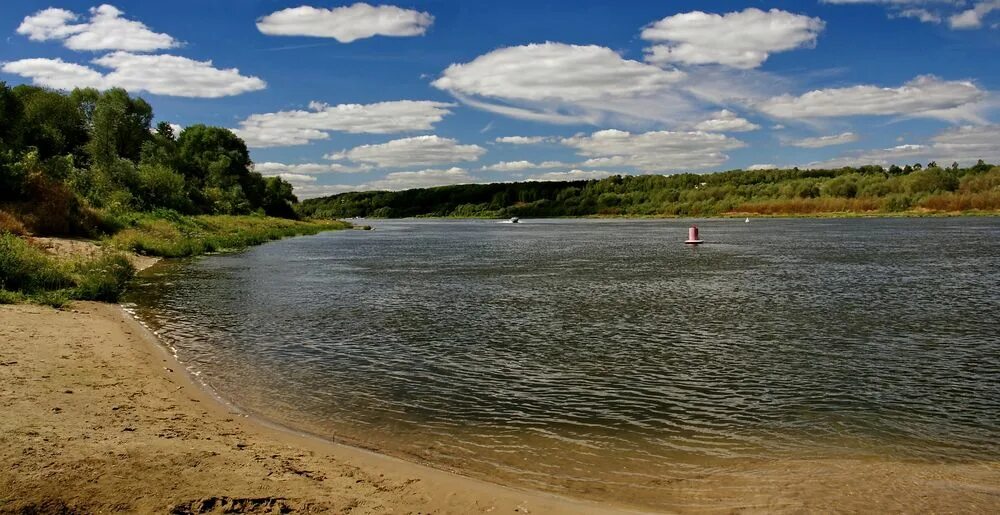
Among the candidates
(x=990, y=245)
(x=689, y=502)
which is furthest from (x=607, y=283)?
(x=990, y=245)

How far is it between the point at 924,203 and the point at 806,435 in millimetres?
197403

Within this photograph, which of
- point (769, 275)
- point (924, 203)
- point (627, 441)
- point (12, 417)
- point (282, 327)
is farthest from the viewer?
point (924, 203)

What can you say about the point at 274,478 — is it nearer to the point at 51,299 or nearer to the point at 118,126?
the point at 51,299

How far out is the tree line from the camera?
143 feet

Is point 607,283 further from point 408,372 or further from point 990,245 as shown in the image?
point 990,245

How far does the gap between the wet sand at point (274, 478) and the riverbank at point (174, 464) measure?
0.07ft

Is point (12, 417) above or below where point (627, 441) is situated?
above

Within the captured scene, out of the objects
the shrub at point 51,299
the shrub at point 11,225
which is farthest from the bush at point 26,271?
the shrub at point 11,225

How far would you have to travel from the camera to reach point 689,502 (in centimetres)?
790

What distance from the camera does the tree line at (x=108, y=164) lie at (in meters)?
43.7

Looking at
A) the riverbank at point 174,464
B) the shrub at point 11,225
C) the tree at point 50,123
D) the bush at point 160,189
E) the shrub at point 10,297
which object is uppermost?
the tree at point 50,123

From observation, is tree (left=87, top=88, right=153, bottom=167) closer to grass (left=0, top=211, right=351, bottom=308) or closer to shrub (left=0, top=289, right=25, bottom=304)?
grass (left=0, top=211, right=351, bottom=308)

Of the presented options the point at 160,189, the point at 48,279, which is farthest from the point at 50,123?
the point at 48,279

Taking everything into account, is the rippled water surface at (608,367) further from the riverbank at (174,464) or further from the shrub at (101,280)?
the shrub at (101,280)
